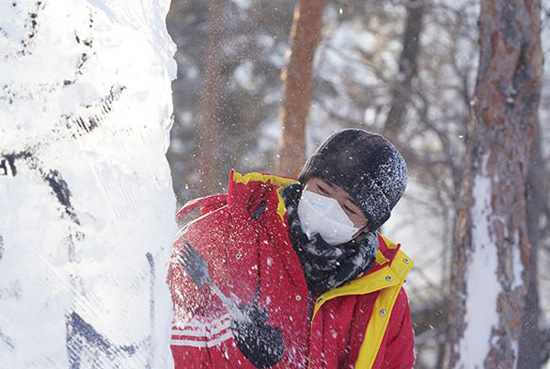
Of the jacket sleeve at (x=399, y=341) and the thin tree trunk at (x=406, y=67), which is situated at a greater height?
the jacket sleeve at (x=399, y=341)

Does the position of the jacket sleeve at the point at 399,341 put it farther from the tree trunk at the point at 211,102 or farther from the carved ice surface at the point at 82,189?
the tree trunk at the point at 211,102

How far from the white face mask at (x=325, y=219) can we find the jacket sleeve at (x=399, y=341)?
10.7 inches

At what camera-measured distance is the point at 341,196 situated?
263 centimetres

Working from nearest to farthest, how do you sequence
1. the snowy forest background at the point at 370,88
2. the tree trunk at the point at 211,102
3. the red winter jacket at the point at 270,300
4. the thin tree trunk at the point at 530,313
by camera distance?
the red winter jacket at the point at 270,300
the thin tree trunk at the point at 530,313
the tree trunk at the point at 211,102
the snowy forest background at the point at 370,88

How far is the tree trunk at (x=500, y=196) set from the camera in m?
6.64

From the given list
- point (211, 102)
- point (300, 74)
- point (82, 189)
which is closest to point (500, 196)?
point (300, 74)

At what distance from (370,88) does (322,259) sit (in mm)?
13252

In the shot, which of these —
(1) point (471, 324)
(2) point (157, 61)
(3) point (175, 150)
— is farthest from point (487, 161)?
(3) point (175, 150)

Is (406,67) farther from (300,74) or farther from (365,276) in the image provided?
(365,276)

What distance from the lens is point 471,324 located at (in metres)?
6.74

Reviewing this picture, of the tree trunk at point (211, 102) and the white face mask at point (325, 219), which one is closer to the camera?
the white face mask at point (325, 219)

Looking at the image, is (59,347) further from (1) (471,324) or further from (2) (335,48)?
(2) (335,48)

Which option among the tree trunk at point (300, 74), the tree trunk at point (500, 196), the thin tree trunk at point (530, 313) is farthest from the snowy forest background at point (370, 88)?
the tree trunk at point (500, 196)

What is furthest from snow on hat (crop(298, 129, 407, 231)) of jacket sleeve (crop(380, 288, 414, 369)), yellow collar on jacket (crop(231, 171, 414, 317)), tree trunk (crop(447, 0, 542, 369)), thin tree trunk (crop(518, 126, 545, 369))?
thin tree trunk (crop(518, 126, 545, 369))
